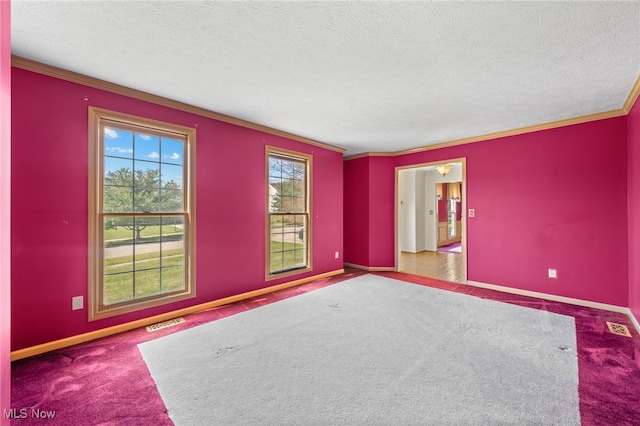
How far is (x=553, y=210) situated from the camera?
385 cm

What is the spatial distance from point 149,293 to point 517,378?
143 inches

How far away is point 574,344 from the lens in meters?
2.52

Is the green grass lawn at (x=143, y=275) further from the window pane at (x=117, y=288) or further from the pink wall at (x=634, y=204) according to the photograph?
the pink wall at (x=634, y=204)

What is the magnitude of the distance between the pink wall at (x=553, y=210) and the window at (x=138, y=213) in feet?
14.6

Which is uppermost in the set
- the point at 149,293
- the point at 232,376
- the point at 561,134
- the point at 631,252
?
the point at 561,134

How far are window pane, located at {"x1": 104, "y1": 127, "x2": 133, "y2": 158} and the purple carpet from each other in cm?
189

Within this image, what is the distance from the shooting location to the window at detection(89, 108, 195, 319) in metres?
2.68

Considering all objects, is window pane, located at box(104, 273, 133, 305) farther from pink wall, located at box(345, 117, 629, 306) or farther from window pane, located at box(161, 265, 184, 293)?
pink wall, located at box(345, 117, 629, 306)

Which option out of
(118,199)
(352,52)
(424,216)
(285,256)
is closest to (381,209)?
(285,256)

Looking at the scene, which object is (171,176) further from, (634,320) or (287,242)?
(634,320)

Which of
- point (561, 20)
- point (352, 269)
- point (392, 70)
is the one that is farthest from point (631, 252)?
point (352, 269)

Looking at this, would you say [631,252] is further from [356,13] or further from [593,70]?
[356,13]

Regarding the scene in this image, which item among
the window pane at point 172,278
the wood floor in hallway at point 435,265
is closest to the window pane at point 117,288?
the window pane at point 172,278

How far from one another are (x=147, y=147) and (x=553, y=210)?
5403 mm
